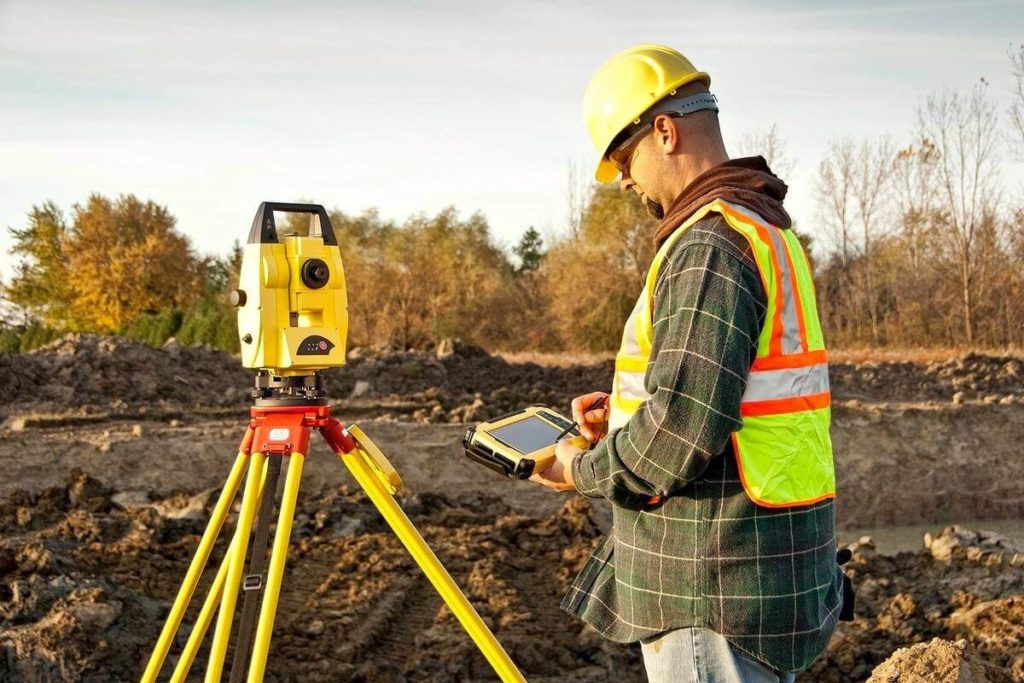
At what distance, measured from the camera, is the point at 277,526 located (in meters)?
2.85

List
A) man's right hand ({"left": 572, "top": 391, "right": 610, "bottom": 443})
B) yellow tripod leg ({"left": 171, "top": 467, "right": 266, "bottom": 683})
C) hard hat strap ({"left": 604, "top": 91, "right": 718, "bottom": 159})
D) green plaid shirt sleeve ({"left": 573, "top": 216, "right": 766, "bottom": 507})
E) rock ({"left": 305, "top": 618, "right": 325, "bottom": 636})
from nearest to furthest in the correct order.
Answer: green plaid shirt sleeve ({"left": 573, "top": 216, "right": 766, "bottom": 507}) → hard hat strap ({"left": 604, "top": 91, "right": 718, "bottom": 159}) → man's right hand ({"left": 572, "top": 391, "right": 610, "bottom": 443}) → yellow tripod leg ({"left": 171, "top": 467, "right": 266, "bottom": 683}) → rock ({"left": 305, "top": 618, "right": 325, "bottom": 636})

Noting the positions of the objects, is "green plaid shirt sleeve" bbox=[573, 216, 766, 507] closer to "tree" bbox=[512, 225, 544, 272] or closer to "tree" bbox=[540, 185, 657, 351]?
"tree" bbox=[540, 185, 657, 351]

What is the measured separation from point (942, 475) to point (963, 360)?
5.83m

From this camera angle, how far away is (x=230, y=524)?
24.7 feet

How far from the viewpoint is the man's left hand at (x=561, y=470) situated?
7.04ft

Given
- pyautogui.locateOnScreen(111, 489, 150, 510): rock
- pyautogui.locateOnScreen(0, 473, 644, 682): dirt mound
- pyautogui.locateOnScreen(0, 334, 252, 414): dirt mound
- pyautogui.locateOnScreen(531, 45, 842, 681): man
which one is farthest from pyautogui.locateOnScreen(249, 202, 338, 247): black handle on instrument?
pyautogui.locateOnScreen(0, 334, 252, 414): dirt mound

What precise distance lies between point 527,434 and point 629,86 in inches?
29.6

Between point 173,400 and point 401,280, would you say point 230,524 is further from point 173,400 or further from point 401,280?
point 401,280

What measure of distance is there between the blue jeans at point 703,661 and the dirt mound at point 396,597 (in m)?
2.18

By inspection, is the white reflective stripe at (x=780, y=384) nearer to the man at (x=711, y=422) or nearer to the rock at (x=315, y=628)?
the man at (x=711, y=422)

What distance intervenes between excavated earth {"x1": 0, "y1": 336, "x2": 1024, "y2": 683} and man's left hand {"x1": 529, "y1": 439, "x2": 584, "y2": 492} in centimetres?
220

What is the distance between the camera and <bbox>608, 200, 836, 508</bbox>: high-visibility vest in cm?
187

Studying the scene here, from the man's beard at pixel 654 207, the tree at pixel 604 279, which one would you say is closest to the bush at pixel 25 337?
the tree at pixel 604 279

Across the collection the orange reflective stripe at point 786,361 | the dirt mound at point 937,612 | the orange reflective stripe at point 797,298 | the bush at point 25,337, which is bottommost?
the dirt mound at point 937,612
